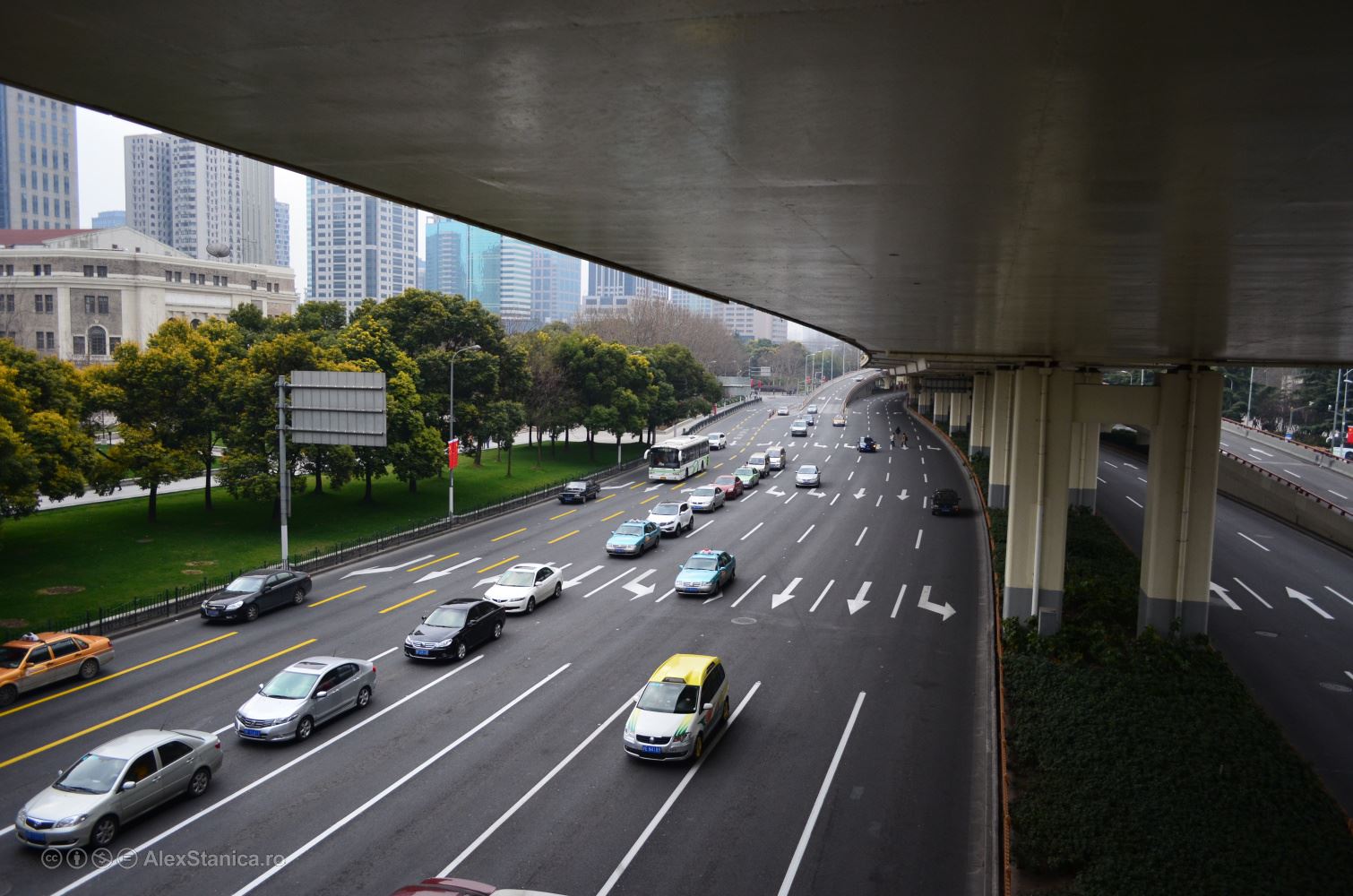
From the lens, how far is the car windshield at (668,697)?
16625mm

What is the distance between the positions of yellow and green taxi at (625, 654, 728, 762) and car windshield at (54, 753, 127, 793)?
8283 millimetres

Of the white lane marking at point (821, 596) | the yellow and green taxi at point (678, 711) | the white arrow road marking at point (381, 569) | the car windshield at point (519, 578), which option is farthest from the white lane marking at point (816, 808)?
the white arrow road marking at point (381, 569)

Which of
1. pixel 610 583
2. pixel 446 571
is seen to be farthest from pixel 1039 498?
pixel 446 571

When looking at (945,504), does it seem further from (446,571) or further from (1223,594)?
(446,571)

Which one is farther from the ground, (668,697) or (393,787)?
(668,697)

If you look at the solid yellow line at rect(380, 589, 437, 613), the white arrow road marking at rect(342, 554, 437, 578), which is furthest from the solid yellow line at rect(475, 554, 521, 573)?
the white arrow road marking at rect(342, 554, 437, 578)

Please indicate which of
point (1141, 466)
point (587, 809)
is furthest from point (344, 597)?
point (1141, 466)

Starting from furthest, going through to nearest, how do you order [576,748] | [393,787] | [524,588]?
[524,588] < [576,748] < [393,787]

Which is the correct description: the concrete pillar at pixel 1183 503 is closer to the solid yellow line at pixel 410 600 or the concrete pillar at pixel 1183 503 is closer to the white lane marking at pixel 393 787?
the white lane marking at pixel 393 787

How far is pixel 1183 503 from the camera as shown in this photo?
2238 cm

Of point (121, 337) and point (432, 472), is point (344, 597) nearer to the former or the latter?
point (432, 472)

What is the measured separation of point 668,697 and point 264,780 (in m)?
7.41

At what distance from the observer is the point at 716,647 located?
23.1 metres

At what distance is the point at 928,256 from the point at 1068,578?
19.2 metres
